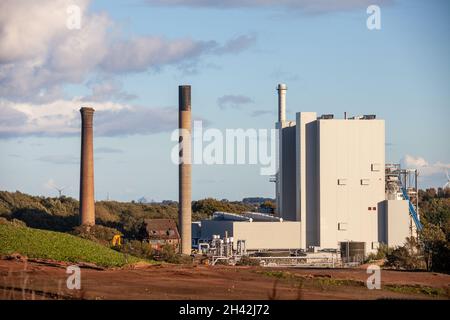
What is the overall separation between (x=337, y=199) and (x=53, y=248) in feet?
101

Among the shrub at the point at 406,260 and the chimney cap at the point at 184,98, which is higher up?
the chimney cap at the point at 184,98

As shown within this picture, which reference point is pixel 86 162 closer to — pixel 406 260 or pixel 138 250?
pixel 138 250

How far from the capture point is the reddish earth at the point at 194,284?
1842 centimetres

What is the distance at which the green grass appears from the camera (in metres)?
30.0

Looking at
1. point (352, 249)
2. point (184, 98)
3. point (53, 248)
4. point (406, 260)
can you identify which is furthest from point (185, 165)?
point (53, 248)

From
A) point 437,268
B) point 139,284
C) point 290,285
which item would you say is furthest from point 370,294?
point 437,268

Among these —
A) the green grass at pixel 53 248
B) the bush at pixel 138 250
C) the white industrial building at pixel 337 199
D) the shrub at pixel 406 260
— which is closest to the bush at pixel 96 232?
the white industrial building at pixel 337 199

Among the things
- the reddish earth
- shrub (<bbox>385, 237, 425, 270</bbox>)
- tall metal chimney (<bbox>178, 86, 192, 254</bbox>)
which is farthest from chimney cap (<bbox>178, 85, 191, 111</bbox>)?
the reddish earth

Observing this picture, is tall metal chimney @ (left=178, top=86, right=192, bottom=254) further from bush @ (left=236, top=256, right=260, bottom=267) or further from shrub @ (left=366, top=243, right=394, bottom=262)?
shrub @ (left=366, top=243, right=394, bottom=262)

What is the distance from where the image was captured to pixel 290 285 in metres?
22.4

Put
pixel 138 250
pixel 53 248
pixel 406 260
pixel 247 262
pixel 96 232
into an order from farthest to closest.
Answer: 1. pixel 96 232
2. pixel 247 262
3. pixel 138 250
4. pixel 406 260
5. pixel 53 248

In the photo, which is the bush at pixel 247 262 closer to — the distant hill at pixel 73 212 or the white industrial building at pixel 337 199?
the white industrial building at pixel 337 199

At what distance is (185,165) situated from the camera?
59219 mm

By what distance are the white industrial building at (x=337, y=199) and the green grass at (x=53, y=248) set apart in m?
25.0
